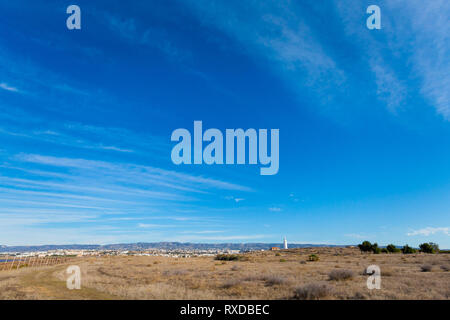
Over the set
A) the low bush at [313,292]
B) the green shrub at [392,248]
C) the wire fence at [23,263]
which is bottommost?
the green shrub at [392,248]

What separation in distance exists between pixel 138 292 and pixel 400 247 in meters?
78.5

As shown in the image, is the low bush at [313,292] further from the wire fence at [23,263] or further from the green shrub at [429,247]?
the green shrub at [429,247]

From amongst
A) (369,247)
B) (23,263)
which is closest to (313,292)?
(23,263)

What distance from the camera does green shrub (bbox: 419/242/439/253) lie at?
6700cm

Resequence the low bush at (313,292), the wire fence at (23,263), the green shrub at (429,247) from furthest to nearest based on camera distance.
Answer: the green shrub at (429,247)
the wire fence at (23,263)
the low bush at (313,292)

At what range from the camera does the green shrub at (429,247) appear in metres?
67.0

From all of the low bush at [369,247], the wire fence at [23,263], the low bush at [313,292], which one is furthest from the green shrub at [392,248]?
the wire fence at [23,263]

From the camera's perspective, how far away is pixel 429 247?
67625 millimetres

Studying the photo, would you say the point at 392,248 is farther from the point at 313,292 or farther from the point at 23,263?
the point at 23,263

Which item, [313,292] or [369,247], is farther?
[369,247]

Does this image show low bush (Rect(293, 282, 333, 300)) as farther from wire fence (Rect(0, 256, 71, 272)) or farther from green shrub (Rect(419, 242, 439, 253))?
green shrub (Rect(419, 242, 439, 253))

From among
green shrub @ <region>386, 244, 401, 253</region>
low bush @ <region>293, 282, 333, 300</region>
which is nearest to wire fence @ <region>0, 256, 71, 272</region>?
low bush @ <region>293, 282, 333, 300</region>

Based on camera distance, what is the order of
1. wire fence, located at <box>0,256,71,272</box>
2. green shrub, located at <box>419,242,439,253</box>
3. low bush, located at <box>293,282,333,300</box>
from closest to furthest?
low bush, located at <box>293,282,333,300</box> < wire fence, located at <box>0,256,71,272</box> < green shrub, located at <box>419,242,439,253</box>
